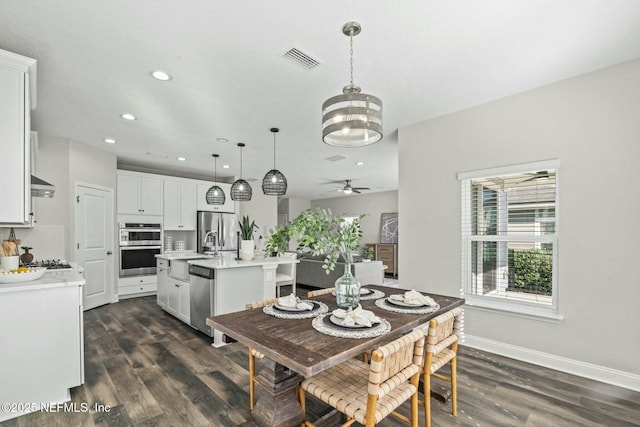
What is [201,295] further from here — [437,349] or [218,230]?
[218,230]

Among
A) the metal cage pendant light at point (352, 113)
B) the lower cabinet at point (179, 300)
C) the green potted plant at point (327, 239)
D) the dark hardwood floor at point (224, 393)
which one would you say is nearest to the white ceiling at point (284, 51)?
the metal cage pendant light at point (352, 113)

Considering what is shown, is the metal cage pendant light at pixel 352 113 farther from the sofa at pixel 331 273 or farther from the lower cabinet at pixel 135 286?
the lower cabinet at pixel 135 286

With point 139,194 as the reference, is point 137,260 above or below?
below

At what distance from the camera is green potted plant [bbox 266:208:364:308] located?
195 centimetres

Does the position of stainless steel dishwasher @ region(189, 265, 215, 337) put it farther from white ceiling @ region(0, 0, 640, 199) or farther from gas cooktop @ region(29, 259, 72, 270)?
white ceiling @ region(0, 0, 640, 199)

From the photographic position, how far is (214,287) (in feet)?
11.4

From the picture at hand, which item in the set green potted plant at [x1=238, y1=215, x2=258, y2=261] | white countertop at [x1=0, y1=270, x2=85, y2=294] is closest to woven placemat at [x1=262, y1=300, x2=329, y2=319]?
white countertop at [x1=0, y1=270, x2=85, y2=294]

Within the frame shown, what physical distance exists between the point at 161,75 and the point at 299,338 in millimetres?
2502

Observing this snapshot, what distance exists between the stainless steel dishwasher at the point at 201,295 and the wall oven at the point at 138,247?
2.34m

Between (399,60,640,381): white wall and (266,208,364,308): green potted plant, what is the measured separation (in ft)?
6.37

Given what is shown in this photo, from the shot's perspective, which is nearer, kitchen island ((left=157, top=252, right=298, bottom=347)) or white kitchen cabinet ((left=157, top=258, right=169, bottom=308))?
kitchen island ((left=157, top=252, right=298, bottom=347))

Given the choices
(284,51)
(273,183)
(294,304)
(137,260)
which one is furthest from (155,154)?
(294,304)

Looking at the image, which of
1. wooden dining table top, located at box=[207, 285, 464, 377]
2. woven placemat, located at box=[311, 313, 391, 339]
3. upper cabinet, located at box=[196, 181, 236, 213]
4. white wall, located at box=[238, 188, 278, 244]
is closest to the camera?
wooden dining table top, located at box=[207, 285, 464, 377]

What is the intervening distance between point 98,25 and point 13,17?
1.64 feet
